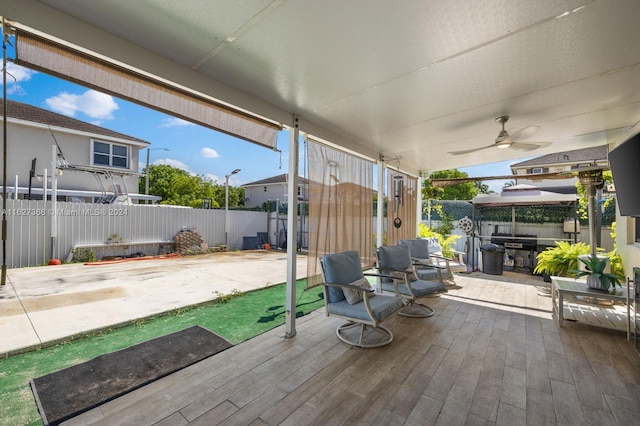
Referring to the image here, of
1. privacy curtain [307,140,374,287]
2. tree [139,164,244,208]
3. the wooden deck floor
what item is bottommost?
the wooden deck floor

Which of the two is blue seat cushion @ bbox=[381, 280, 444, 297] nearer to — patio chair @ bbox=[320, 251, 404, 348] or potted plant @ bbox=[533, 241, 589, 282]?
patio chair @ bbox=[320, 251, 404, 348]

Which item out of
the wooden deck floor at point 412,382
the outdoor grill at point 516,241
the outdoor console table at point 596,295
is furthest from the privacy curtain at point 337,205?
the outdoor grill at point 516,241

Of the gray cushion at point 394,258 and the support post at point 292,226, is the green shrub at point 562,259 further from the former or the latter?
the support post at point 292,226

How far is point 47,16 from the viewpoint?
1630mm

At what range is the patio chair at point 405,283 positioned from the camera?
365cm

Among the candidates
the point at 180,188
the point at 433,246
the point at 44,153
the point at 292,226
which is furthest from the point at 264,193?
the point at 292,226

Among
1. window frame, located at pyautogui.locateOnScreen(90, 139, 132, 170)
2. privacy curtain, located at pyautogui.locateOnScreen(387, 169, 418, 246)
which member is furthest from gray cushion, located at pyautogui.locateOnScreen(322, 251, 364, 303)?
window frame, located at pyautogui.locateOnScreen(90, 139, 132, 170)

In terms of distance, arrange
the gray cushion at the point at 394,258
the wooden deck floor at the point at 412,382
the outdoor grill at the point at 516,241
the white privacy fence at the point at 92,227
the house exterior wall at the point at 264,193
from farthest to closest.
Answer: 1. the house exterior wall at the point at 264,193
2. the outdoor grill at the point at 516,241
3. the white privacy fence at the point at 92,227
4. the gray cushion at the point at 394,258
5. the wooden deck floor at the point at 412,382

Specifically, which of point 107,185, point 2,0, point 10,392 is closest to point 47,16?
point 2,0

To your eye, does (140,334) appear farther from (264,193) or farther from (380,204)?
(264,193)

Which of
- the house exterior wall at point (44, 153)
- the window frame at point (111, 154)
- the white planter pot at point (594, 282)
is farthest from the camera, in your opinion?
the window frame at point (111, 154)

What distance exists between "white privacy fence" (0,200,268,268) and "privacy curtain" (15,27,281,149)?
7.49 metres

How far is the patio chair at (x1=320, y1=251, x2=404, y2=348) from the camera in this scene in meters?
2.87

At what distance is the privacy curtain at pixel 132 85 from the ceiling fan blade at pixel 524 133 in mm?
3335
